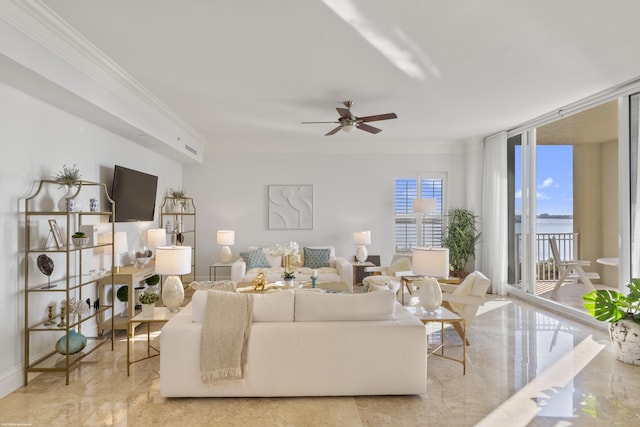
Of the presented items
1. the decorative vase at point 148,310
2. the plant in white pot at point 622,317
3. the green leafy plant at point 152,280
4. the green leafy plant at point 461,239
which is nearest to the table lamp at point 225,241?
the green leafy plant at point 152,280

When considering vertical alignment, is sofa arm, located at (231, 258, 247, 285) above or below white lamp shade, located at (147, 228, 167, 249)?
below

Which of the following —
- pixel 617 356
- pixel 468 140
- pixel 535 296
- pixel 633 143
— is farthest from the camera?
pixel 468 140

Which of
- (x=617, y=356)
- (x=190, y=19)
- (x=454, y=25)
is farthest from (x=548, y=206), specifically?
(x=190, y=19)

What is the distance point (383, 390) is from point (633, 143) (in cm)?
408

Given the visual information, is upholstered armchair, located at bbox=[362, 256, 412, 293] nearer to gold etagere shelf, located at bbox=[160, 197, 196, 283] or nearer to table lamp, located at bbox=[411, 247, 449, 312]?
table lamp, located at bbox=[411, 247, 449, 312]

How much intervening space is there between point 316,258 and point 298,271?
0.61 m

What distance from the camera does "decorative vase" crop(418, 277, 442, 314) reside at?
372 centimetres

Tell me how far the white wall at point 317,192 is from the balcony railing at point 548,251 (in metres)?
1.63

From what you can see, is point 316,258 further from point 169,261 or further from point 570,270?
point 570,270

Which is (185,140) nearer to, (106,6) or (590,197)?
(106,6)

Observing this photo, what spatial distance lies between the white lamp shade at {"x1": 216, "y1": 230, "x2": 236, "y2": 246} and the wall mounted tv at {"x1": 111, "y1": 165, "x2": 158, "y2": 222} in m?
1.40

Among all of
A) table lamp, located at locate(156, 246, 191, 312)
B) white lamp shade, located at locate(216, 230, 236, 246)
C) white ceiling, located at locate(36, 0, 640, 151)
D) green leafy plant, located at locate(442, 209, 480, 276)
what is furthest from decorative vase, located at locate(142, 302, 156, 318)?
green leafy plant, located at locate(442, 209, 480, 276)

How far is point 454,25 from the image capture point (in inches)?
122

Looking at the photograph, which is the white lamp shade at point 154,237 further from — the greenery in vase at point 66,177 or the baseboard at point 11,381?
the baseboard at point 11,381
